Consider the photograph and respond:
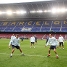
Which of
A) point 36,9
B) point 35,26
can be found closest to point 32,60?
point 36,9

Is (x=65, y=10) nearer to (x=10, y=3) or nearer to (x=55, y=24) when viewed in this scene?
(x=55, y=24)

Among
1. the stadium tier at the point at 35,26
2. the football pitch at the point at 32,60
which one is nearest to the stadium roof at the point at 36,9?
the stadium tier at the point at 35,26

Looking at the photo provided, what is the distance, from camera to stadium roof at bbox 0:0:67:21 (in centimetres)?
6275

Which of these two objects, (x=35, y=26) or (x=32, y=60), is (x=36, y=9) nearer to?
(x=35, y=26)

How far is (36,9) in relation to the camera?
69688mm

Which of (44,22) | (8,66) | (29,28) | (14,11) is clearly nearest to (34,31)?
(29,28)

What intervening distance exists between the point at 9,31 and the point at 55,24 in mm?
20711

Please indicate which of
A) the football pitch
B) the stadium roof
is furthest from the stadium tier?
the football pitch

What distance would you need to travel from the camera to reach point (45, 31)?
70312 millimetres

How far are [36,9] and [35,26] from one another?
838 cm

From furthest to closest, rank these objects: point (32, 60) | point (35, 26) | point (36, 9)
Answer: point (35, 26)
point (36, 9)
point (32, 60)

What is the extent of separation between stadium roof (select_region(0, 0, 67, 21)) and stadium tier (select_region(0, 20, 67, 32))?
106 inches

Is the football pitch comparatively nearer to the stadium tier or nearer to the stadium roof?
the stadium roof

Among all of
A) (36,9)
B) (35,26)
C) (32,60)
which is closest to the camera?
(32,60)
